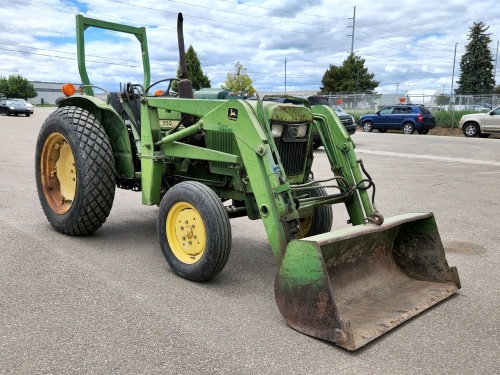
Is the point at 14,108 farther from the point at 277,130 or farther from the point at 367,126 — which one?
the point at 277,130

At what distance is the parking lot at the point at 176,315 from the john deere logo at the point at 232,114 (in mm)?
1367

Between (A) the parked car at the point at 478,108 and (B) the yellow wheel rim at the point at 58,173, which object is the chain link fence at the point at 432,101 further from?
(B) the yellow wheel rim at the point at 58,173

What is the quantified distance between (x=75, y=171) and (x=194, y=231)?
74.1 inches

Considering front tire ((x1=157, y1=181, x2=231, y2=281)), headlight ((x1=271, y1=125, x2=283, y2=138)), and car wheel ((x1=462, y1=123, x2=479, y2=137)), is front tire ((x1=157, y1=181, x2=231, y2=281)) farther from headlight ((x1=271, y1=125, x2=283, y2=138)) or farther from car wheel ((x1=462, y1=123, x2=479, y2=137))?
car wheel ((x1=462, y1=123, x2=479, y2=137))

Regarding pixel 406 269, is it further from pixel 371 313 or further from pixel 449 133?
pixel 449 133

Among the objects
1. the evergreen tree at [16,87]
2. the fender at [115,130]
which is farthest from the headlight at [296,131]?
the evergreen tree at [16,87]

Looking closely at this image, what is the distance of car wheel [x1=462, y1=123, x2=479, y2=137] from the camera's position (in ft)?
76.7

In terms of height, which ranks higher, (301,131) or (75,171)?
(301,131)

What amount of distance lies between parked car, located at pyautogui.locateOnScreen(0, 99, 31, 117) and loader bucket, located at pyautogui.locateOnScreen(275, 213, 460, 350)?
33833mm

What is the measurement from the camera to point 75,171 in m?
5.22

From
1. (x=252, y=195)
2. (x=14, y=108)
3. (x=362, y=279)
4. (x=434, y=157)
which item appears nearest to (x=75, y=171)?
(x=252, y=195)

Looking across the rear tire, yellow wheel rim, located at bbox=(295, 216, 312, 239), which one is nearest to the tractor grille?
the rear tire

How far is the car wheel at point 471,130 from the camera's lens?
76.7ft

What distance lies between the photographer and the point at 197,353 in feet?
9.68
